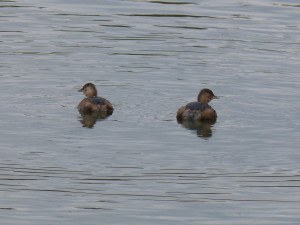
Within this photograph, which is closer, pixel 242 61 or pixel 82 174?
pixel 82 174

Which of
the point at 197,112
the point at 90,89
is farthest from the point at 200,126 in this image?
the point at 90,89

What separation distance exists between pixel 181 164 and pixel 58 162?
1.60 meters

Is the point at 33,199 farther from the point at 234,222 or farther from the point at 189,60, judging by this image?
the point at 189,60

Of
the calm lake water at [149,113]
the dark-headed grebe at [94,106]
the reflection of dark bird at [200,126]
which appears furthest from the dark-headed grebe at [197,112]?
the dark-headed grebe at [94,106]

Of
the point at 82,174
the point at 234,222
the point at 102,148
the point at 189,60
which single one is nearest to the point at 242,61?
the point at 189,60

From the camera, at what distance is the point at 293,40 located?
1038 inches

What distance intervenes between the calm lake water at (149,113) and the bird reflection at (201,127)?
68 mm

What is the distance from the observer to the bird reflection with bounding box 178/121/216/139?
19469 millimetres

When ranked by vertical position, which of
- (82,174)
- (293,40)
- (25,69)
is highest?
(293,40)

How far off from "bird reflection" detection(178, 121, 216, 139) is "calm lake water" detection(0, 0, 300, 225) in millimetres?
68

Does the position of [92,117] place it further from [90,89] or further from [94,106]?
[90,89]

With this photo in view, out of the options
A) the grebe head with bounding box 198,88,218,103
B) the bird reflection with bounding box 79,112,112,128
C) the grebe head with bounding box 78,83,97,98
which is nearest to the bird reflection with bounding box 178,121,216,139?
the grebe head with bounding box 198,88,218,103

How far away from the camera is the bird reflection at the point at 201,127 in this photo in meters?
19.5

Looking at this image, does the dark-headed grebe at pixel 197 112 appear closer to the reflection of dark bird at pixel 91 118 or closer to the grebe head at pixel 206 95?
the grebe head at pixel 206 95
